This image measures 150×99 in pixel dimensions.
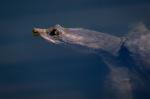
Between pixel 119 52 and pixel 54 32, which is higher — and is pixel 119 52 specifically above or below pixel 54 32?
below

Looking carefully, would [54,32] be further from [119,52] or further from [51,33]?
[119,52]

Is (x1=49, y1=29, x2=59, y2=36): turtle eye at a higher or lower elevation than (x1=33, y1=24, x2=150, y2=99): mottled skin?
higher

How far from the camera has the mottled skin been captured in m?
2.11

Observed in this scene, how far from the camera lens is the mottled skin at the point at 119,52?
6.91 ft

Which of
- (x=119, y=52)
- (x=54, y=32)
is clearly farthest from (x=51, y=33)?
(x=119, y=52)

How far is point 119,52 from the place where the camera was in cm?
219

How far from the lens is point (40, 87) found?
2.66m

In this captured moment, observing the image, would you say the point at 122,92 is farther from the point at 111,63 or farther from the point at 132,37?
the point at 132,37

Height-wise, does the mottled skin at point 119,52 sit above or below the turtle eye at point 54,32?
below

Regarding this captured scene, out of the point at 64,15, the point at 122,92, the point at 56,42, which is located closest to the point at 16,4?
the point at 64,15

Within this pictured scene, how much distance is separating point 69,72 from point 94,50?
488 mm

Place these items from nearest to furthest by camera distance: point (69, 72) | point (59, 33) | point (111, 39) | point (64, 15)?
point (59, 33), point (111, 39), point (69, 72), point (64, 15)

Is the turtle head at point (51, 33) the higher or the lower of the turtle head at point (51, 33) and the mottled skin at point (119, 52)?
the higher

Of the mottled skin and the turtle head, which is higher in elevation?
the turtle head
